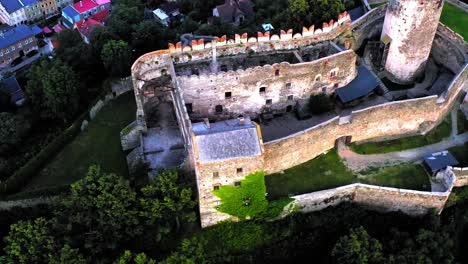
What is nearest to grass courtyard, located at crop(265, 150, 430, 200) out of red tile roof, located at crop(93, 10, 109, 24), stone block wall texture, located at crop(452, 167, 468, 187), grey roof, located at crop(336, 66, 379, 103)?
stone block wall texture, located at crop(452, 167, 468, 187)

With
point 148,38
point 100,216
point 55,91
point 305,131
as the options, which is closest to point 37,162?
point 55,91

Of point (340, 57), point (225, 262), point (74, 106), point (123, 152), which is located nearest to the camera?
point (225, 262)

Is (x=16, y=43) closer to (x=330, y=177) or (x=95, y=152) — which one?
(x=95, y=152)

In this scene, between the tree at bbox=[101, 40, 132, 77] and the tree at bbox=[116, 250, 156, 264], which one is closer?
the tree at bbox=[116, 250, 156, 264]

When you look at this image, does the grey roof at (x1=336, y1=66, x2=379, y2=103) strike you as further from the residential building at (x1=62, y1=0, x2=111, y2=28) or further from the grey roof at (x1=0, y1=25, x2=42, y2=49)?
the residential building at (x1=62, y1=0, x2=111, y2=28)

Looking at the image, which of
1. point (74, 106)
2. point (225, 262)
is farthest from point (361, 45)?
point (74, 106)

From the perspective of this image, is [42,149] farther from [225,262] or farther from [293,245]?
[293,245]

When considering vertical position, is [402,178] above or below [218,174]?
below
